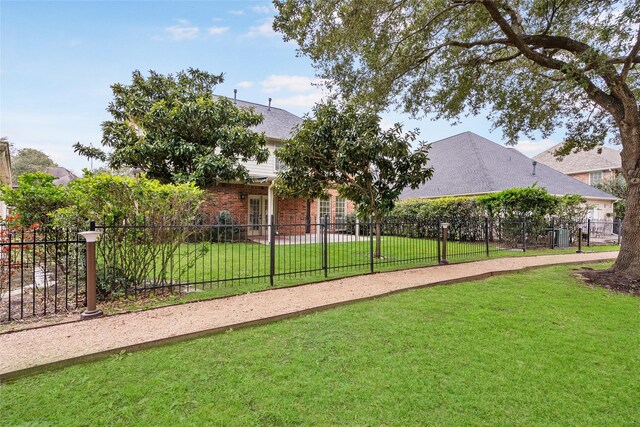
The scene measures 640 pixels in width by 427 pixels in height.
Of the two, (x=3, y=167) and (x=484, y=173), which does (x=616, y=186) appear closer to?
(x=484, y=173)

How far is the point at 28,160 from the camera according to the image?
1387 inches

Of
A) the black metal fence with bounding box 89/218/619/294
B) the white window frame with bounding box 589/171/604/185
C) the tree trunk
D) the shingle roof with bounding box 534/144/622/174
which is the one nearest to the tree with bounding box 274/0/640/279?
the tree trunk

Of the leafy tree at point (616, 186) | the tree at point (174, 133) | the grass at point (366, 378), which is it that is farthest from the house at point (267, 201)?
the leafy tree at point (616, 186)

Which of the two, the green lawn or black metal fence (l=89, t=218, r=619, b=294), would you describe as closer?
black metal fence (l=89, t=218, r=619, b=294)

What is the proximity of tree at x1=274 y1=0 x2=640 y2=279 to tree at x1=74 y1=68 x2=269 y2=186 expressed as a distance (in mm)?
5744

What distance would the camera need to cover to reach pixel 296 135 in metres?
9.57

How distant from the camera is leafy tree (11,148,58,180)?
34156mm

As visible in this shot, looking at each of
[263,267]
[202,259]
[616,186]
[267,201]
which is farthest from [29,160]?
[616,186]

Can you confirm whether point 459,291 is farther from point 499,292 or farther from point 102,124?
point 102,124

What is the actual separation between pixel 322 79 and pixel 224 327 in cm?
763

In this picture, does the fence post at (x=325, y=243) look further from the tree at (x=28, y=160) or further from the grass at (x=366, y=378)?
the tree at (x=28, y=160)

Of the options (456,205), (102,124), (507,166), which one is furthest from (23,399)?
(507,166)

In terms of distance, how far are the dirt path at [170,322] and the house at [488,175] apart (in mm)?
11835

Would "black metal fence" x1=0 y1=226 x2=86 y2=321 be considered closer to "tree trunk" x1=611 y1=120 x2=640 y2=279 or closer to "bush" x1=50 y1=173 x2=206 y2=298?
"bush" x1=50 y1=173 x2=206 y2=298
